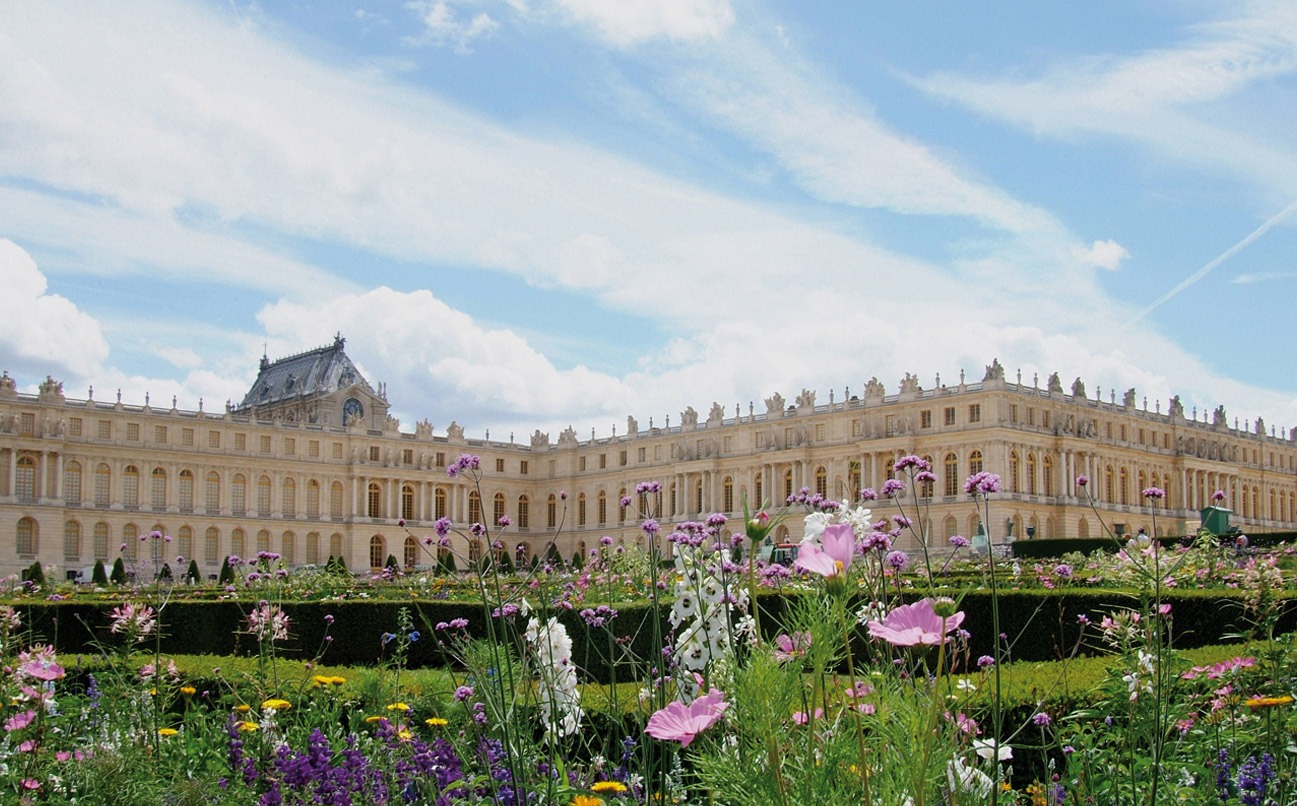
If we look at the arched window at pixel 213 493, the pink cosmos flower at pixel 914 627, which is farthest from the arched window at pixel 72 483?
the pink cosmos flower at pixel 914 627

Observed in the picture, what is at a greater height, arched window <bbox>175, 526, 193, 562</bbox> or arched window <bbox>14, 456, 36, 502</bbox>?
arched window <bbox>14, 456, 36, 502</bbox>

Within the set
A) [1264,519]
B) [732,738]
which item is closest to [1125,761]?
[732,738]

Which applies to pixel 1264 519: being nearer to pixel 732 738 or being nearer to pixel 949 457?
pixel 949 457

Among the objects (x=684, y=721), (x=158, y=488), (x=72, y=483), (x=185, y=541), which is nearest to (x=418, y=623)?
(x=684, y=721)

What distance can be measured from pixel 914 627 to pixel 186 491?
52.9 m

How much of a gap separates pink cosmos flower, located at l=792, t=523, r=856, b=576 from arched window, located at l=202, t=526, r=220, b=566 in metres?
52.0

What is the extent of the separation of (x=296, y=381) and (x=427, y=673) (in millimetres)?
63311

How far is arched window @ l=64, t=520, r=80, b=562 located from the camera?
1871 inches

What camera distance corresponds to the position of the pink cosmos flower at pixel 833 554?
2.01 metres

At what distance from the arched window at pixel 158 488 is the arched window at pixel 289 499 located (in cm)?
500

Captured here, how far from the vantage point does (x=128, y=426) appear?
163 feet

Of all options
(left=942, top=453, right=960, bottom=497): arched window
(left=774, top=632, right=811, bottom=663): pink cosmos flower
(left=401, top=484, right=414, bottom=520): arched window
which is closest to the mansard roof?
(left=401, top=484, right=414, bottom=520): arched window

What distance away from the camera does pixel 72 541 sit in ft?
157

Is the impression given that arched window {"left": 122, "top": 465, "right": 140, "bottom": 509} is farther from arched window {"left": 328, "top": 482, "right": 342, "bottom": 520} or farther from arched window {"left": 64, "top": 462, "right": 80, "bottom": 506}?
arched window {"left": 328, "top": 482, "right": 342, "bottom": 520}
